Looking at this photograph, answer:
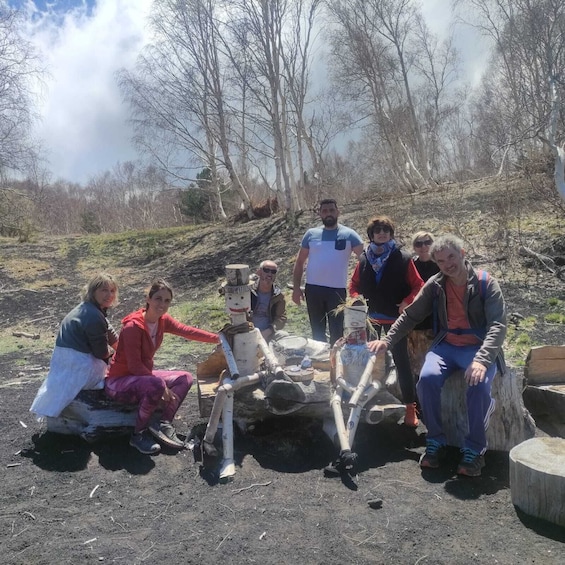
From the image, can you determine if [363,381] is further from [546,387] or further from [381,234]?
[546,387]

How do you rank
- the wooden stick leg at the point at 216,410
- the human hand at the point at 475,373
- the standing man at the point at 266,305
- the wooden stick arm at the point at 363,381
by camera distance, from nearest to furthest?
the human hand at the point at 475,373 < the wooden stick arm at the point at 363,381 < the wooden stick leg at the point at 216,410 < the standing man at the point at 266,305

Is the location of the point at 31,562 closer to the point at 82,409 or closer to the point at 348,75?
the point at 82,409

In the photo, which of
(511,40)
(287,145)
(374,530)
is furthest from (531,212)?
(374,530)

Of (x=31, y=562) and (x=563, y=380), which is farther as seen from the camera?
(x=563, y=380)

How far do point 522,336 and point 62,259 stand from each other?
14126mm

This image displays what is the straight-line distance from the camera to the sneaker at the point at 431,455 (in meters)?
3.67

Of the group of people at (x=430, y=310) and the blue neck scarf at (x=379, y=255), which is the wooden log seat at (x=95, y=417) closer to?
the group of people at (x=430, y=310)

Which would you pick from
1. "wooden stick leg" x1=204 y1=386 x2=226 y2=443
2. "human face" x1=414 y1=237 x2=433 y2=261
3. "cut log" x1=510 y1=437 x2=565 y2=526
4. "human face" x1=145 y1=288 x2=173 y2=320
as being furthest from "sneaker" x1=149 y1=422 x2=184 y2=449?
"human face" x1=414 y1=237 x2=433 y2=261

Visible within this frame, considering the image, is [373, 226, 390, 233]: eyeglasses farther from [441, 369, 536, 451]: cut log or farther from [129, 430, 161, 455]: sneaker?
[129, 430, 161, 455]: sneaker

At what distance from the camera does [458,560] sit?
266 cm

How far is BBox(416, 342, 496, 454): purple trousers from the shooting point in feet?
11.6

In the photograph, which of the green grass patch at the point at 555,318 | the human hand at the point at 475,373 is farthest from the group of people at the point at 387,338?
the green grass patch at the point at 555,318

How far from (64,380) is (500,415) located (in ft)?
10.7

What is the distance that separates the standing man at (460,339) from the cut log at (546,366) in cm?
90
